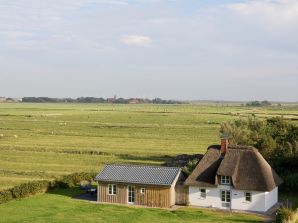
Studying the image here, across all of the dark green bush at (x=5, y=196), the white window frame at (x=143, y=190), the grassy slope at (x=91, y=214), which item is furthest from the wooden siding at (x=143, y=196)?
the dark green bush at (x=5, y=196)

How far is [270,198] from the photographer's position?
36.0m

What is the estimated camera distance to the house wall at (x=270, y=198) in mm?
35062

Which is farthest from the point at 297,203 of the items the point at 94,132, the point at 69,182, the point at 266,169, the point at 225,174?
the point at 94,132

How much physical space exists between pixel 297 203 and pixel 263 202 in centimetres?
406

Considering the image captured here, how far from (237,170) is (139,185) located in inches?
286

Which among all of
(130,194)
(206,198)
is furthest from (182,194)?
(130,194)

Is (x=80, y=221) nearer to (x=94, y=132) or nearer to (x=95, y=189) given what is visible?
(x=95, y=189)

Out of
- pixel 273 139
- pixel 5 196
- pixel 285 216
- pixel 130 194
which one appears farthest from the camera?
pixel 273 139

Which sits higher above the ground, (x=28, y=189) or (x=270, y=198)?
(x=28, y=189)

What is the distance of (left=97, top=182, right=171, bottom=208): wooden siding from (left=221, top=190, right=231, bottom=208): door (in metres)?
3.84

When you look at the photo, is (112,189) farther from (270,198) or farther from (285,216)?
(285,216)

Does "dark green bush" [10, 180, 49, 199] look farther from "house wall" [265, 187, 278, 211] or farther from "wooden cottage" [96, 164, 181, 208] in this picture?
"house wall" [265, 187, 278, 211]

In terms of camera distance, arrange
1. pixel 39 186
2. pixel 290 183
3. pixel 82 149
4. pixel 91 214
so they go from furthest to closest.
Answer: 1. pixel 82 149
2. pixel 290 183
3. pixel 39 186
4. pixel 91 214

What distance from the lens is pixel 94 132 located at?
309 feet
